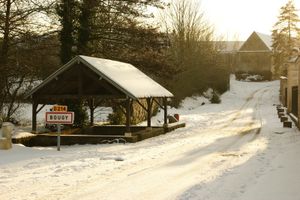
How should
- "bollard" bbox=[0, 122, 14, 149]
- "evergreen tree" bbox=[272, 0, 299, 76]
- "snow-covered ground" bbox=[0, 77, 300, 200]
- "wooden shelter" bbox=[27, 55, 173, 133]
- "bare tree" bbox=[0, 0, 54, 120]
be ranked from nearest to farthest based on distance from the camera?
"snow-covered ground" bbox=[0, 77, 300, 200]
"bollard" bbox=[0, 122, 14, 149]
"wooden shelter" bbox=[27, 55, 173, 133]
"bare tree" bbox=[0, 0, 54, 120]
"evergreen tree" bbox=[272, 0, 299, 76]

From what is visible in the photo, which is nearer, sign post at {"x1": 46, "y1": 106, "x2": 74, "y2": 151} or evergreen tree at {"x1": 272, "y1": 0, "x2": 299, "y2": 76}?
sign post at {"x1": 46, "y1": 106, "x2": 74, "y2": 151}

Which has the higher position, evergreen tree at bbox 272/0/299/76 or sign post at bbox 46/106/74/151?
evergreen tree at bbox 272/0/299/76

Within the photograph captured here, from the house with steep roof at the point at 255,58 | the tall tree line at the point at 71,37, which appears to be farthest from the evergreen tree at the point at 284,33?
the tall tree line at the point at 71,37

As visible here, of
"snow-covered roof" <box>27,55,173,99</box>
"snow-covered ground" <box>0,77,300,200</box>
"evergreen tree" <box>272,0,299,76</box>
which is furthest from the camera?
"evergreen tree" <box>272,0,299,76</box>

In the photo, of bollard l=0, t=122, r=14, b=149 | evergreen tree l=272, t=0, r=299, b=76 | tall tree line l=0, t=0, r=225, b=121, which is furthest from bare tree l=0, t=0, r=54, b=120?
evergreen tree l=272, t=0, r=299, b=76

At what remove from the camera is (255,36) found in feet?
265

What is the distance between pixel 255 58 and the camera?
7838 centimetres

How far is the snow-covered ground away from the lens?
9148mm

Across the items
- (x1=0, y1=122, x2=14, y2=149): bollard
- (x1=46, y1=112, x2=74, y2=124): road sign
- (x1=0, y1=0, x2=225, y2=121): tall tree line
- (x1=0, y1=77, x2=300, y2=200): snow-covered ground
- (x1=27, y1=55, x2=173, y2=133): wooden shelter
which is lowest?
(x1=0, y1=77, x2=300, y2=200): snow-covered ground

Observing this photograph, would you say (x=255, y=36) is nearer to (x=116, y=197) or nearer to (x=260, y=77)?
(x=260, y=77)

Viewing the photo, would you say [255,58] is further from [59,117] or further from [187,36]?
[59,117]

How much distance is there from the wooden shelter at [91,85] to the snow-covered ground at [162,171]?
243 centimetres

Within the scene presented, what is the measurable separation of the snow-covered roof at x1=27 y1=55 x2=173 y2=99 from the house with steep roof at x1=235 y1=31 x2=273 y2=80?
57487mm

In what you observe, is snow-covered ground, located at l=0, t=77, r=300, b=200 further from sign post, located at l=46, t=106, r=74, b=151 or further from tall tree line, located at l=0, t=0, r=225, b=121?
tall tree line, located at l=0, t=0, r=225, b=121
